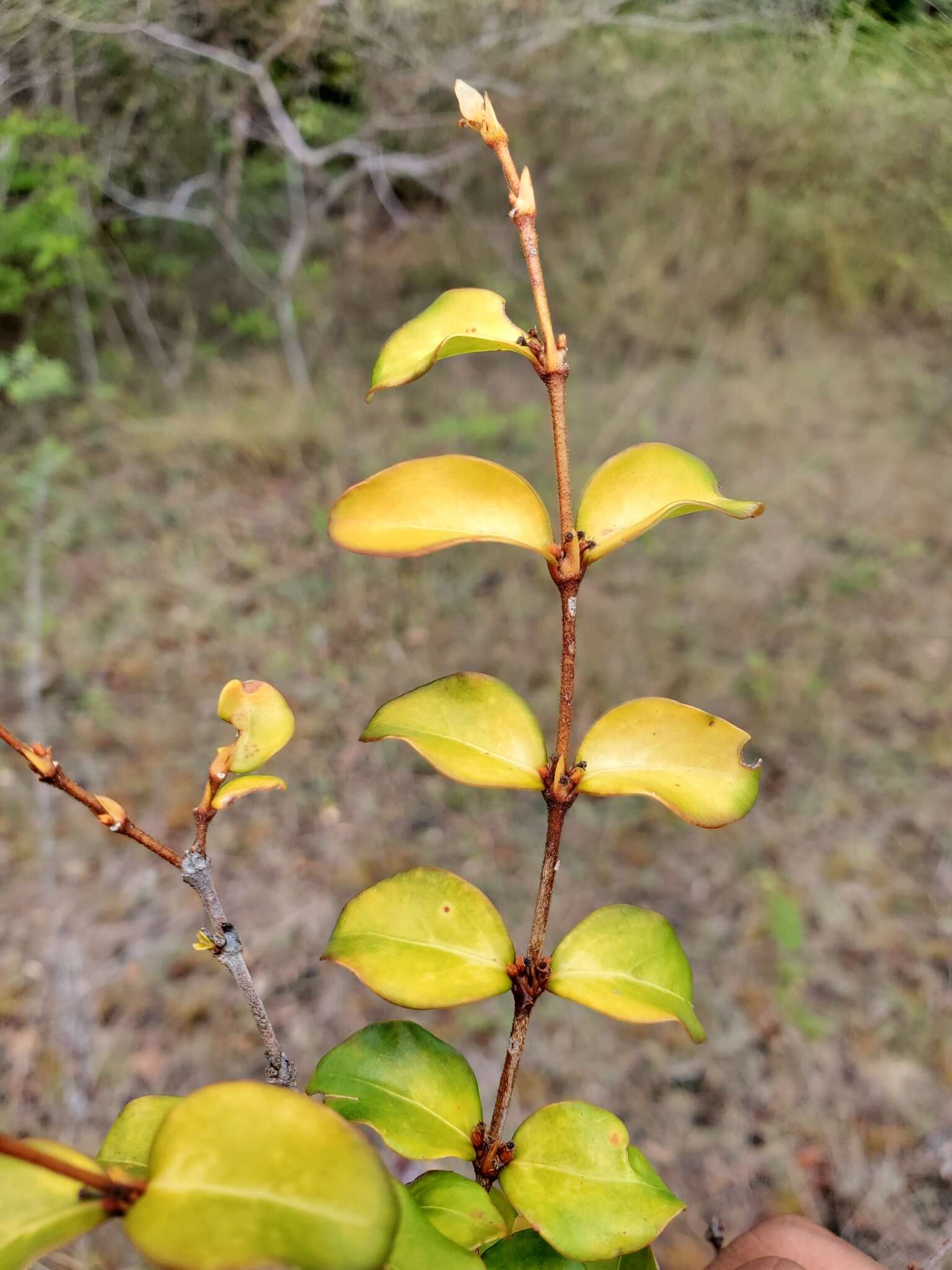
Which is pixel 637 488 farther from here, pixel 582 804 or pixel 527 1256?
pixel 582 804

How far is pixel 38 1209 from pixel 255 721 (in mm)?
175

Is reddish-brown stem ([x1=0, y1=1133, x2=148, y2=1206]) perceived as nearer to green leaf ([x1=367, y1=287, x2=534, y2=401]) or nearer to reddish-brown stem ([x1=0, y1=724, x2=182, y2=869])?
reddish-brown stem ([x1=0, y1=724, x2=182, y2=869])

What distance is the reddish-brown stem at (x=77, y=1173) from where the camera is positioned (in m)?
0.21

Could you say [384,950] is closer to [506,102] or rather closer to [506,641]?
[506,641]

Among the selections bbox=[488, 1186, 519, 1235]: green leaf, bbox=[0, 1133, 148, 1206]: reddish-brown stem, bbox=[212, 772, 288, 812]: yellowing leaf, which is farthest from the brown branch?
bbox=[488, 1186, 519, 1235]: green leaf

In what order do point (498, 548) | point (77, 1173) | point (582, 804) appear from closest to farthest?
point (77, 1173), point (582, 804), point (498, 548)

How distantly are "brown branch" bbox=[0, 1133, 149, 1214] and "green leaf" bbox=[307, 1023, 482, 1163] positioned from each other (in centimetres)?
14

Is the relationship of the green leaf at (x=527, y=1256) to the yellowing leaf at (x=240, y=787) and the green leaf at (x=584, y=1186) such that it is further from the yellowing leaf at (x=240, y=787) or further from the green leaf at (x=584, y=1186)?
the yellowing leaf at (x=240, y=787)

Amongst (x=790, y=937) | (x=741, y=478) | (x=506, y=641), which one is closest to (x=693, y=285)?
(x=741, y=478)

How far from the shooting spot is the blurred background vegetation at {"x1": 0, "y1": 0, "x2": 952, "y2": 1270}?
1.15m

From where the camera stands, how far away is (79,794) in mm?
294

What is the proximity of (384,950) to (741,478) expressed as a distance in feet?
6.44

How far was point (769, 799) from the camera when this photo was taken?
1.47m

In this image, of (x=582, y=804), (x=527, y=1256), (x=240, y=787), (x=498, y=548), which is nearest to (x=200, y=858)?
(x=240, y=787)
